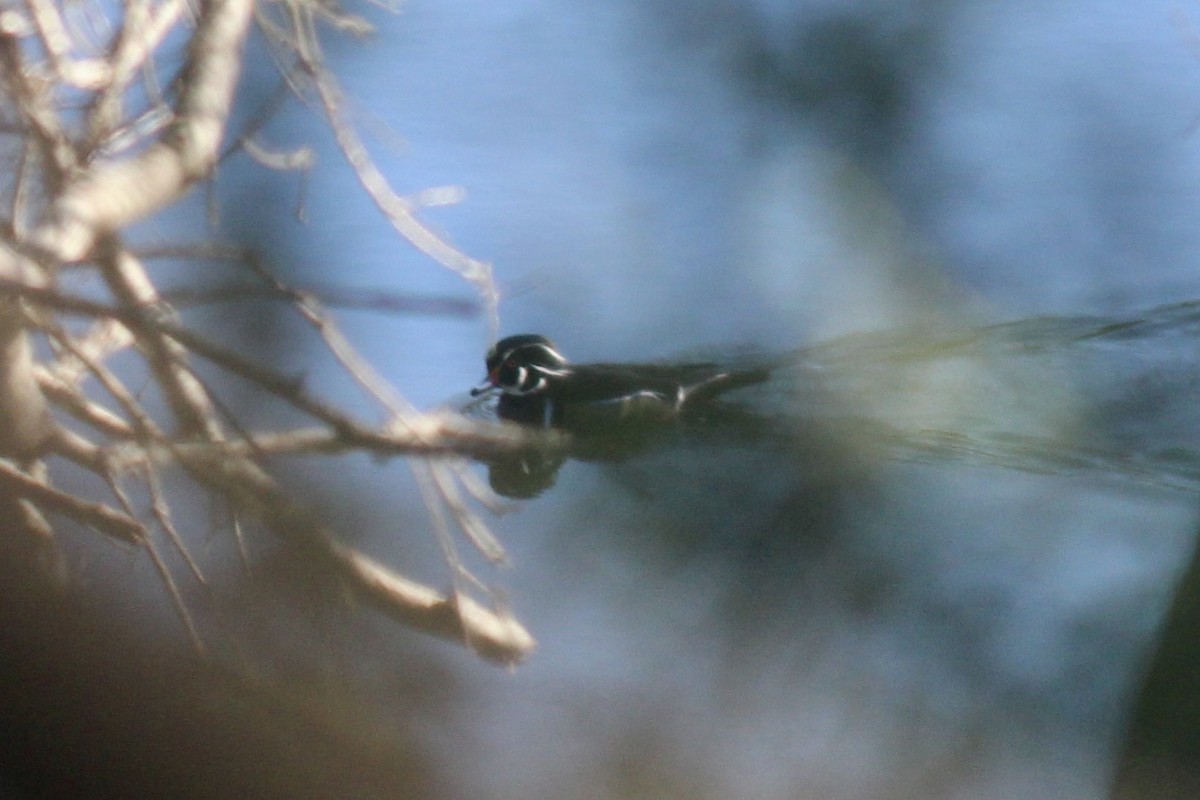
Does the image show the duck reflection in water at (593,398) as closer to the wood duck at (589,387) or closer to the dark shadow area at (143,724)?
the wood duck at (589,387)

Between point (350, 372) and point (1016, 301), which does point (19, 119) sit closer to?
point (350, 372)

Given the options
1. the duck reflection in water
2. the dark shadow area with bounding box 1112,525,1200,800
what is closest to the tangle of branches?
the duck reflection in water

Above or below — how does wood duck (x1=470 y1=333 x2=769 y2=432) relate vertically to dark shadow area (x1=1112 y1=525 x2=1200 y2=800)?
above

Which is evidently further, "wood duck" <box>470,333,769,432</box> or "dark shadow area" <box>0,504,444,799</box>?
"wood duck" <box>470,333,769,432</box>

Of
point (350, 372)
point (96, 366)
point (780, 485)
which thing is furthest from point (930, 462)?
point (96, 366)

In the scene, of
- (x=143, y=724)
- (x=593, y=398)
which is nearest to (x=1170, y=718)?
(x=593, y=398)

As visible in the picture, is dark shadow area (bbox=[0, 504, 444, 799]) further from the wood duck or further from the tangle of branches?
the wood duck

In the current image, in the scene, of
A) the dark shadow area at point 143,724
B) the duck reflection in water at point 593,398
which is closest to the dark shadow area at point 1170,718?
the duck reflection in water at point 593,398

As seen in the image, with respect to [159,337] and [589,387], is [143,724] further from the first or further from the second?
[589,387]
